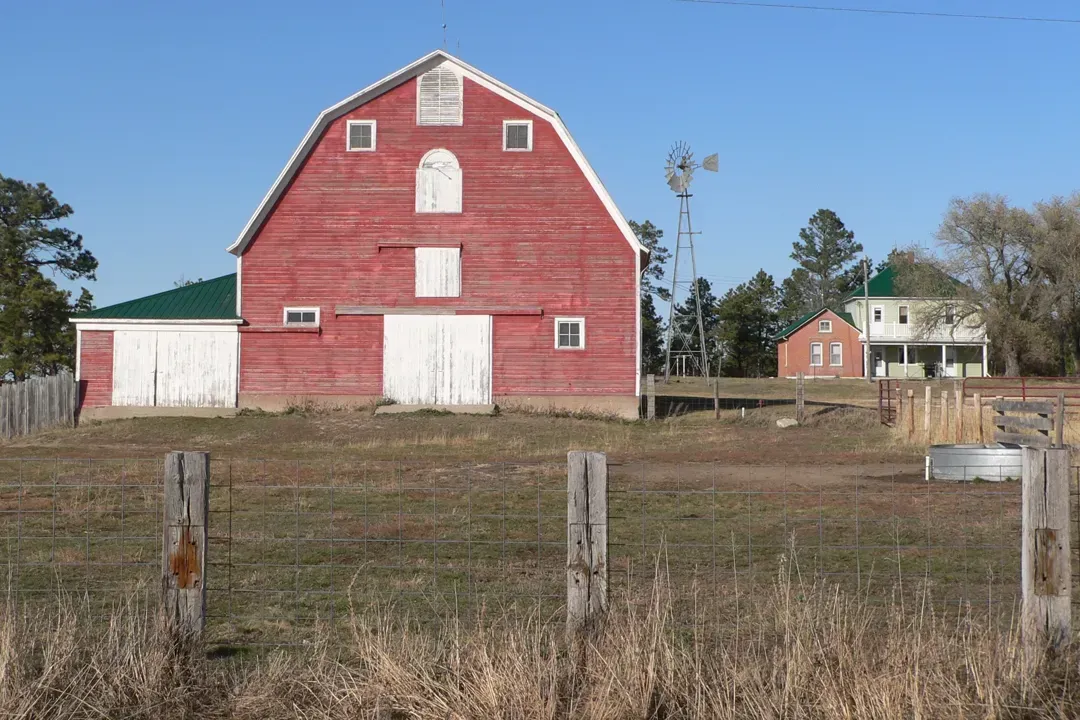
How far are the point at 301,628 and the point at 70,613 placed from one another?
1448 mm

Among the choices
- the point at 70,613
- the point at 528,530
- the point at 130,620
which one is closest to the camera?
the point at 130,620

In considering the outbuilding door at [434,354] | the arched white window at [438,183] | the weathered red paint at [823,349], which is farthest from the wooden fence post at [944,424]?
the weathered red paint at [823,349]

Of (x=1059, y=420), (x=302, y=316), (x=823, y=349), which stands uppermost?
(x=823, y=349)

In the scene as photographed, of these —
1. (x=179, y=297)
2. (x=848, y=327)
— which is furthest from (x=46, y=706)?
(x=848, y=327)

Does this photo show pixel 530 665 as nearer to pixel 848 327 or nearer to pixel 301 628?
pixel 301 628

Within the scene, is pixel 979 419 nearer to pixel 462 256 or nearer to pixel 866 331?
pixel 462 256

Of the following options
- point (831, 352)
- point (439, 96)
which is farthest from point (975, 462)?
point (831, 352)

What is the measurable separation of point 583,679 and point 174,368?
2929cm

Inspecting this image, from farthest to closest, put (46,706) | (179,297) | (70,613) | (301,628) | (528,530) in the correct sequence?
1. (179,297)
2. (528,530)
3. (301,628)
4. (70,613)
5. (46,706)

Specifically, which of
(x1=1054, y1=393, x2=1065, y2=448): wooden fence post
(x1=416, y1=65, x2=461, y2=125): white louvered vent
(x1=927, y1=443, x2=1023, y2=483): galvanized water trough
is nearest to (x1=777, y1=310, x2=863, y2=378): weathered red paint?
(x1=416, y1=65, x2=461, y2=125): white louvered vent

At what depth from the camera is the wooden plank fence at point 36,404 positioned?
97.7ft

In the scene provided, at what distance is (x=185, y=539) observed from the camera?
21.1 feet

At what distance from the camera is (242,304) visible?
1303 inches

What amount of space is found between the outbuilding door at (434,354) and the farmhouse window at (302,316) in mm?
2057
